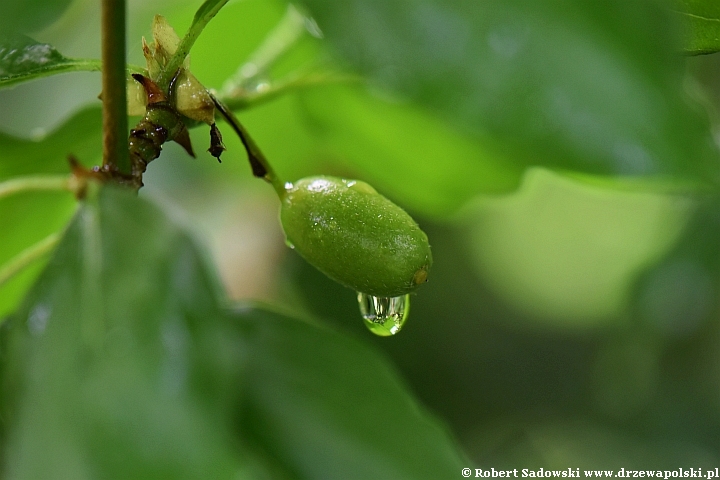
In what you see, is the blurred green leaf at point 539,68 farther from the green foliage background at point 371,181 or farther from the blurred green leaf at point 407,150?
the blurred green leaf at point 407,150

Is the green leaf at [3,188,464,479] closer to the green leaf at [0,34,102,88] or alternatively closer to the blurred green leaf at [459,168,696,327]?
the green leaf at [0,34,102,88]

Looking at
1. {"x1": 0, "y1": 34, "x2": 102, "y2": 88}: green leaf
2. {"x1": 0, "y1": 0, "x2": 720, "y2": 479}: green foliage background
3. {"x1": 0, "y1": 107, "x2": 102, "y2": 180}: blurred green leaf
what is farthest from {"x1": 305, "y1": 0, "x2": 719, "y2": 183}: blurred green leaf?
{"x1": 0, "y1": 107, "x2": 102, "y2": 180}: blurred green leaf

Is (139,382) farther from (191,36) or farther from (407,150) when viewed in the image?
(407,150)

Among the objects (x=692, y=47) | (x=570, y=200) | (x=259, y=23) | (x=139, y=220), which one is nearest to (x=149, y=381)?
(x=139, y=220)

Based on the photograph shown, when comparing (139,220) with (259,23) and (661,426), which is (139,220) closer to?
(259,23)

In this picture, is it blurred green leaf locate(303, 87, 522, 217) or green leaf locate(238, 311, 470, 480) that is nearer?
green leaf locate(238, 311, 470, 480)

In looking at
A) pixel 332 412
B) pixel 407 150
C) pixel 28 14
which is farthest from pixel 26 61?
pixel 407 150
